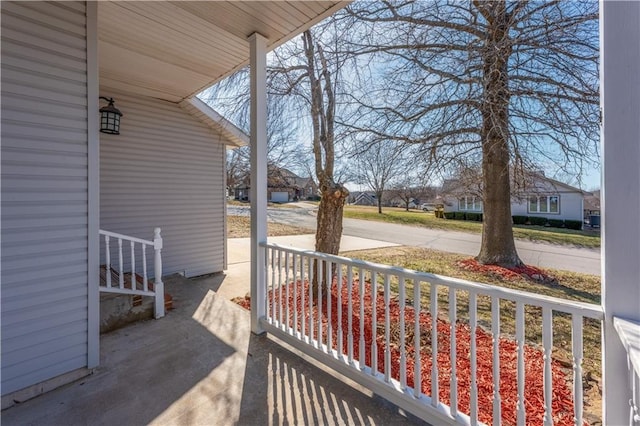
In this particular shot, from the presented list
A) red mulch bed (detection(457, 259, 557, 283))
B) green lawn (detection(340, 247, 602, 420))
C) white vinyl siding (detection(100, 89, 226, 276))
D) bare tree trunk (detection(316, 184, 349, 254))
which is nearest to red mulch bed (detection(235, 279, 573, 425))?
green lawn (detection(340, 247, 602, 420))

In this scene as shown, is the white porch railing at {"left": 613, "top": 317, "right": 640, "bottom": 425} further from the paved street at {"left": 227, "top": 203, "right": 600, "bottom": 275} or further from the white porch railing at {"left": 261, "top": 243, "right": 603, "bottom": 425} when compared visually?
the paved street at {"left": 227, "top": 203, "right": 600, "bottom": 275}

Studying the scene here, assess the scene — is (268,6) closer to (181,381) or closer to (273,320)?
(273,320)

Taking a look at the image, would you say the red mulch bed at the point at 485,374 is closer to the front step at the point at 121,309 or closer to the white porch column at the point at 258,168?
the white porch column at the point at 258,168

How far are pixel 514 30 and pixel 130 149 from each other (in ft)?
19.3

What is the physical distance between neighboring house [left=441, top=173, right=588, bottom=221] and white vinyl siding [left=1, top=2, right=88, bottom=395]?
5552 millimetres

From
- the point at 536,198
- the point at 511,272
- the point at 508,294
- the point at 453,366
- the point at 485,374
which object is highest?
the point at 536,198

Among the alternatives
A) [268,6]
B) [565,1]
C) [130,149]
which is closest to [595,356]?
[565,1]

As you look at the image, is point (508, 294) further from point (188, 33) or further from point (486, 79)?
point (188, 33)

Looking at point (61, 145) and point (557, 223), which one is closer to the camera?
point (61, 145)

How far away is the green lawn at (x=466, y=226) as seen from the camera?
31.0 feet

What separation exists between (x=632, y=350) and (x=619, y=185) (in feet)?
2.10

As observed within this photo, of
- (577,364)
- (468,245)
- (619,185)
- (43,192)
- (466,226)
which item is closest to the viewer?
(619,185)

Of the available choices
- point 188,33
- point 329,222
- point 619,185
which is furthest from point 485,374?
point 188,33

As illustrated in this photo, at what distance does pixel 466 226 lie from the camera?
13797 millimetres
